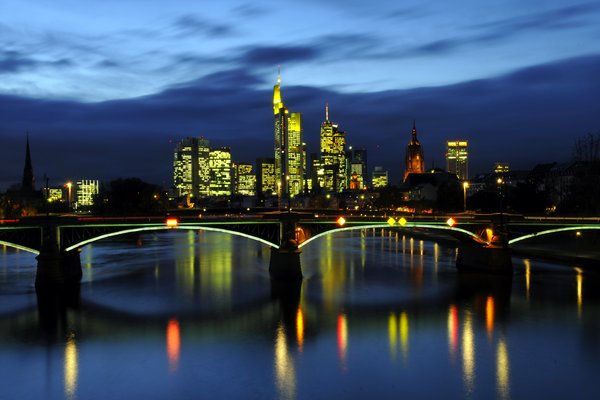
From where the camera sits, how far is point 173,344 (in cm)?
3816

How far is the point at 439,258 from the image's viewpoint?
8562cm

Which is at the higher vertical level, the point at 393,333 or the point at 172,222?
the point at 172,222

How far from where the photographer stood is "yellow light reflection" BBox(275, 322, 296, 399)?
97.3 feet

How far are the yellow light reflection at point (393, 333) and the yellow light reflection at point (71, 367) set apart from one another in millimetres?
16530

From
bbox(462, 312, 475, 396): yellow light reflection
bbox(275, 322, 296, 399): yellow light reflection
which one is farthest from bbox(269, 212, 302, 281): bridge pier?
bbox(275, 322, 296, 399): yellow light reflection

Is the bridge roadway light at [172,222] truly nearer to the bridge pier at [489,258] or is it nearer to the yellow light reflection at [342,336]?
the yellow light reflection at [342,336]

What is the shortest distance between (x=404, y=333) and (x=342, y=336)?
13.3 feet

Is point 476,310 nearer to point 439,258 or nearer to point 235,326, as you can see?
point 235,326

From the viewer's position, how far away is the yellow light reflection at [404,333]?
36.8m

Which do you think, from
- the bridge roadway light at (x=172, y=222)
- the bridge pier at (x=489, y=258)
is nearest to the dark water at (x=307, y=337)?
the bridge pier at (x=489, y=258)

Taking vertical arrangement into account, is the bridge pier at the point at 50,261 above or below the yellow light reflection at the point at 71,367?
above

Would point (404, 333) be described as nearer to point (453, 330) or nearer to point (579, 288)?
point (453, 330)

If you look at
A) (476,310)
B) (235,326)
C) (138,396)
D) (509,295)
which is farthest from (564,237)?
(138,396)

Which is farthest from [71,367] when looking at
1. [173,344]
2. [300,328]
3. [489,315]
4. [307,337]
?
[489,315]
